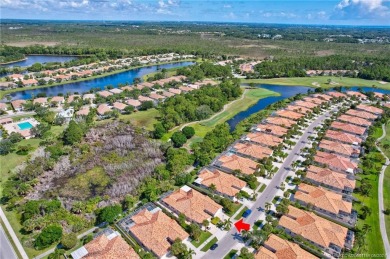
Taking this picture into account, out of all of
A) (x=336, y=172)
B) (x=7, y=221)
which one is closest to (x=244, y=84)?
(x=336, y=172)

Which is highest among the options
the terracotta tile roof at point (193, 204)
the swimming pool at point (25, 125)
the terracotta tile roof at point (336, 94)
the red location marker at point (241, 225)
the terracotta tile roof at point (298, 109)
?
the terracotta tile roof at point (336, 94)

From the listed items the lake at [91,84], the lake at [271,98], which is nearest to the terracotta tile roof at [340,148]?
the lake at [271,98]

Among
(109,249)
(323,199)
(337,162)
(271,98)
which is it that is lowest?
(109,249)

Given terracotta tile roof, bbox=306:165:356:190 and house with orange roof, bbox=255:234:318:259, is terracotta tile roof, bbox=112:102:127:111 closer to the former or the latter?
terracotta tile roof, bbox=306:165:356:190

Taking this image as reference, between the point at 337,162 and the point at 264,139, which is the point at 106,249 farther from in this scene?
the point at 337,162

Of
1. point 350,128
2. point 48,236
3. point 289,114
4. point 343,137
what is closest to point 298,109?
point 289,114

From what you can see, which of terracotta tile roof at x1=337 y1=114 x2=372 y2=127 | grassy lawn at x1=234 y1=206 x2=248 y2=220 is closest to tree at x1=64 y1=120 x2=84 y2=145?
grassy lawn at x1=234 y1=206 x2=248 y2=220

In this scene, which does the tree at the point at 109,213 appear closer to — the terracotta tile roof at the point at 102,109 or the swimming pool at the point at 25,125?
the swimming pool at the point at 25,125
